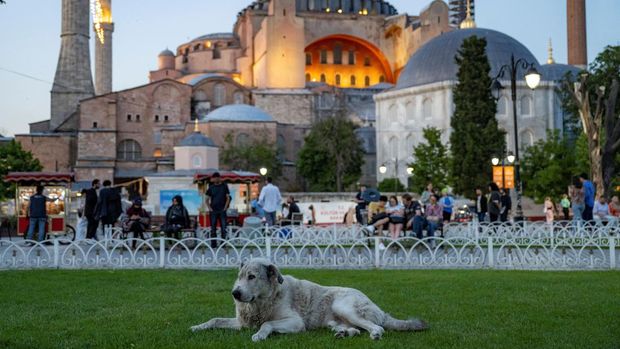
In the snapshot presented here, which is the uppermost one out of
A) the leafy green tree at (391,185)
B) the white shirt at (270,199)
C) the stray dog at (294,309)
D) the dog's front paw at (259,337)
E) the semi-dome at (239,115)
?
the semi-dome at (239,115)

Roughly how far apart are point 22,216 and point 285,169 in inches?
1519

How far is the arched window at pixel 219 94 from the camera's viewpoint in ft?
218

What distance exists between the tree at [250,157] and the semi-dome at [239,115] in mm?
2534

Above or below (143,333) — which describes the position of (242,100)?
above

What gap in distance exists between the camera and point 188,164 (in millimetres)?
42594

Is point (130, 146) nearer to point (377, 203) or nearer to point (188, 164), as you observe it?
point (188, 164)

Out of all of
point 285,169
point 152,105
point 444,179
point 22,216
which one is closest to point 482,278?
point 22,216

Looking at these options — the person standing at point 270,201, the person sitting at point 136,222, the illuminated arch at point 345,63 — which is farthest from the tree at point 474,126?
the illuminated arch at point 345,63

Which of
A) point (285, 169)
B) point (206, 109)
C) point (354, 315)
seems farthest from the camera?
point (206, 109)

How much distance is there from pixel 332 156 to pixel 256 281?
4641 cm

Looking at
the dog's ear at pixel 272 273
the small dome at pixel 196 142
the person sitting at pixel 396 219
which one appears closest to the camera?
the dog's ear at pixel 272 273

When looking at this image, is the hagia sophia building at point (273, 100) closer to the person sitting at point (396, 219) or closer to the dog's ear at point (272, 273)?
the person sitting at point (396, 219)

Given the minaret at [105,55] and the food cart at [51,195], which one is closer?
the food cart at [51,195]

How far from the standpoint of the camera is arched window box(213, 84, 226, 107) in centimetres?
6638
